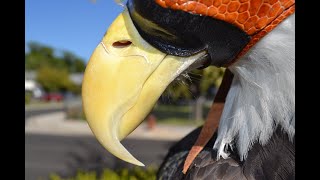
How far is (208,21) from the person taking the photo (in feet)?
3.58

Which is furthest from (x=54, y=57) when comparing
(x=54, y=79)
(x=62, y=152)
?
(x=62, y=152)

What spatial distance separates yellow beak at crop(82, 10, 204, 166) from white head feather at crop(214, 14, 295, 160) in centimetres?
19

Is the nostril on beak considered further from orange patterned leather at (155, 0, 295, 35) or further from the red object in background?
the red object in background

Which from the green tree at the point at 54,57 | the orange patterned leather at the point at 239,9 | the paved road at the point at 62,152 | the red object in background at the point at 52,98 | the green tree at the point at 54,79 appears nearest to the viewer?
the orange patterned leather at the point at 239,9

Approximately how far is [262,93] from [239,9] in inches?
11.2

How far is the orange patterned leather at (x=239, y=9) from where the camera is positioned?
3.49ft

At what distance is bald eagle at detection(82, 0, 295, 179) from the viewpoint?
3.57ft

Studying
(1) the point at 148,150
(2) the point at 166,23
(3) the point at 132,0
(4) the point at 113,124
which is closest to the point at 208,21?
(2) the point at 166,23

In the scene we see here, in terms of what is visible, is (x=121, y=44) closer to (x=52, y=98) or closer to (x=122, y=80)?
(x=122, y=80)

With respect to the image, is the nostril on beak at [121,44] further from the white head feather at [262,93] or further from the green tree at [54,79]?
the green tree at [54,79]

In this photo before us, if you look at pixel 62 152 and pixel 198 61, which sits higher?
pixel 198 61

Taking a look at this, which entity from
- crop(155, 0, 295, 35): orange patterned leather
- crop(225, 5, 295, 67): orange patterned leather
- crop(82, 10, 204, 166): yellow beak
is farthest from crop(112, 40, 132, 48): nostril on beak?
crop(225, 5, 295, 67): orange patterned leather

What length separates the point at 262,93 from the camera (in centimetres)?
121

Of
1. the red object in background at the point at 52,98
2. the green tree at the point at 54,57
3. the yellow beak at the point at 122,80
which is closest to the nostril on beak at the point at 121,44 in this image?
the yellow beak at the point at 122,80
